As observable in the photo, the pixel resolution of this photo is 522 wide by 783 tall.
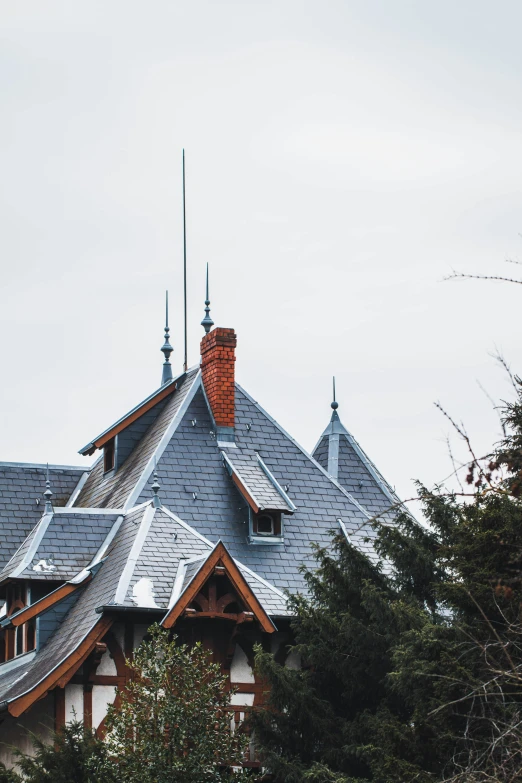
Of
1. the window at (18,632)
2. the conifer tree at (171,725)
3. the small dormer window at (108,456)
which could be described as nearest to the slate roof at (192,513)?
the small dormer window at (108,456)

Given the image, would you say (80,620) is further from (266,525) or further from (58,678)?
(266,525)

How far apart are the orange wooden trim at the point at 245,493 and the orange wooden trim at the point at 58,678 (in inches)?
176

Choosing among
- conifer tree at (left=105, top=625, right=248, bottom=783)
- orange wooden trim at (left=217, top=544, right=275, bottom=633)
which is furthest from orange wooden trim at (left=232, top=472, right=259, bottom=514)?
conifer tree at (left=105, top=625, right=248, bottom=783)

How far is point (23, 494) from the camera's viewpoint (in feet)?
92.6

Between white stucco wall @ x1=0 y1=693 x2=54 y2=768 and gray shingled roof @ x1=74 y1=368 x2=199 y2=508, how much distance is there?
4.42 metres

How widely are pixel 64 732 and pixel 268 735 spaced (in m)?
2.93

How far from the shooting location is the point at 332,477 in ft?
90.4

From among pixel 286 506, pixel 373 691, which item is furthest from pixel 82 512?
pixel 373 691

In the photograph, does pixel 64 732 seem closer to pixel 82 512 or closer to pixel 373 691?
pixel 373 691

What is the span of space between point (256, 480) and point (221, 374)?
8.26ft

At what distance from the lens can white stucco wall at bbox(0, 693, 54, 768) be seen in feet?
71.1

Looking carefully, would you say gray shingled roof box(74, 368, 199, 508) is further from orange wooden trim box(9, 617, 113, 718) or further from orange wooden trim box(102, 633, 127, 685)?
orange wooden trim box(9, 617, 113, 718)

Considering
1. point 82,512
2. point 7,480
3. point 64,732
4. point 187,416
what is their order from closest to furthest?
point 64,732, point 82,512, point 187,416, point 7,480

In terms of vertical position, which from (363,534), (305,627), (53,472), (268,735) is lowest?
(268,735)
